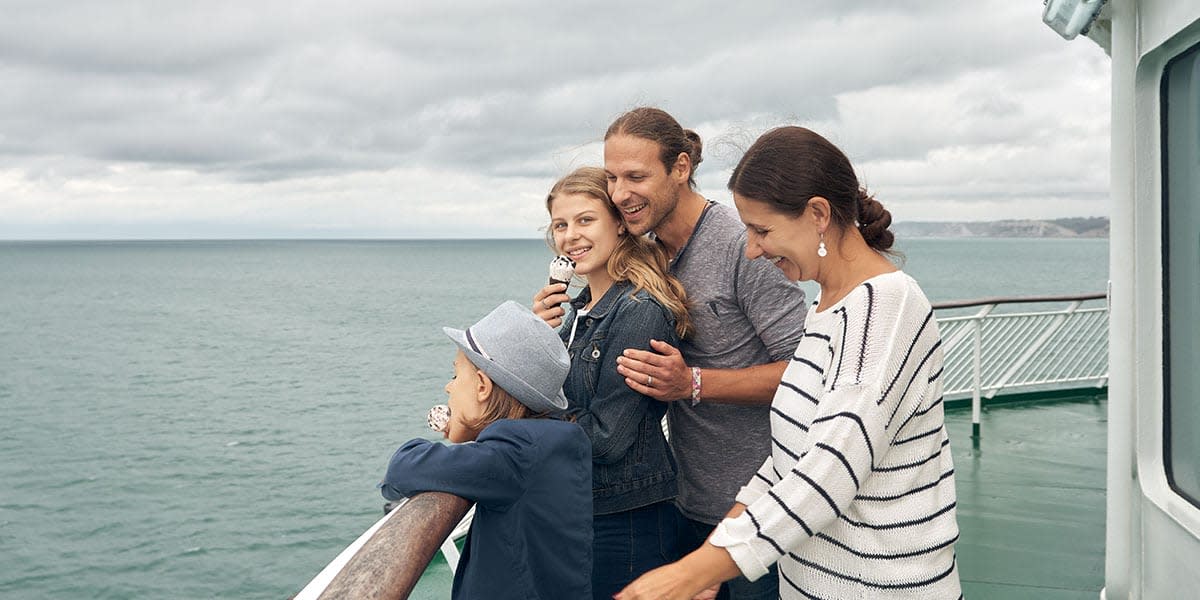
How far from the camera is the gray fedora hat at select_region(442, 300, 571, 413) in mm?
1636

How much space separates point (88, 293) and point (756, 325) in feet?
278

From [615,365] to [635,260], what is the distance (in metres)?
0.25

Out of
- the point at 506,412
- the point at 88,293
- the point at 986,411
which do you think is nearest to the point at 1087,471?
the point at 986,411

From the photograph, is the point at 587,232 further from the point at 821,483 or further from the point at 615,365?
the point at 821,483

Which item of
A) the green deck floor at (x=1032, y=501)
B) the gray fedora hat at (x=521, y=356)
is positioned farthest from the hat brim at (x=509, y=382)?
the green deck floor at (x=1032, y=501)

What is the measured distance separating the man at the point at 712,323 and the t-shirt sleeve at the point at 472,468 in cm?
48

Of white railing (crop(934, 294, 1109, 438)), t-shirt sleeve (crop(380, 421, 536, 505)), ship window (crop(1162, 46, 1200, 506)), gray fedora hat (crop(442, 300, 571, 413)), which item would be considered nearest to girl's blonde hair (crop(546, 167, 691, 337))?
gray fedora hat (crop(442, 300, 571, 413))

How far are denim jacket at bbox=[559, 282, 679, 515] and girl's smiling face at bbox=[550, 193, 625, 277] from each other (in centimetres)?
8

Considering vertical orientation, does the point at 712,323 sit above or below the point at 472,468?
above

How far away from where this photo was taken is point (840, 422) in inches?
51.3

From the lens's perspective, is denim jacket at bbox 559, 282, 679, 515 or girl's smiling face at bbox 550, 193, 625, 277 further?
girl's smiling face at bbox 550, 193, 625, 277

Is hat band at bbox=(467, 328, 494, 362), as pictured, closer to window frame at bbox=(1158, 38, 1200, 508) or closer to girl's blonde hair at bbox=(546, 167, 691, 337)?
girl's blonde hair at bbox=(546, 167, 691, 337)

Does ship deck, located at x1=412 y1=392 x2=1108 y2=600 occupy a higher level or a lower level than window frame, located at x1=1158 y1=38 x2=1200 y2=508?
lower

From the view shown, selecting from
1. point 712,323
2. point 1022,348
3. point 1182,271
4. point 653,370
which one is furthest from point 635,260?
point 1022,348
